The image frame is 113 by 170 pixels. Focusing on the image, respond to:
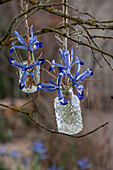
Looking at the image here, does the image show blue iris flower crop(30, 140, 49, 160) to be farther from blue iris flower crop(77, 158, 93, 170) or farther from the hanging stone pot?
the hanging stone pot

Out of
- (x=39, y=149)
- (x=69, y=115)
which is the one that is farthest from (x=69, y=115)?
(x=39, y=149)

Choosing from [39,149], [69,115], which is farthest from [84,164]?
[69,115]

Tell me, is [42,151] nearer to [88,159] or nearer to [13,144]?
[88,159]

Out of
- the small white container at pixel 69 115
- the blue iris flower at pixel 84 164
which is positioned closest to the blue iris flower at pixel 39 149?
the blue iris flower at pixel 84 164

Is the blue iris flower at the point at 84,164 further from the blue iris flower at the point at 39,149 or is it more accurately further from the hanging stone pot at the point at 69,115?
the hanging stone pot at the point at 69,115

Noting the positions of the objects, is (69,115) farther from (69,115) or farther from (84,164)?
(84,164)

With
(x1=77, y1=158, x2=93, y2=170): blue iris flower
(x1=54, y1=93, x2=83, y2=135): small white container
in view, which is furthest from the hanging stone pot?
(x1=77, y1=158, x2=93, y2=170): blue iris flower

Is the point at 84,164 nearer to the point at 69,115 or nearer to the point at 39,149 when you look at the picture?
the point at 39,149

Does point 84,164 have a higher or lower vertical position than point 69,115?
lower

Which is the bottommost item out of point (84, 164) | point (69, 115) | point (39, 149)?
point (84, 164)

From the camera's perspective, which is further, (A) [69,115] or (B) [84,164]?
(B) [84,164]
